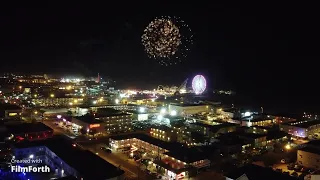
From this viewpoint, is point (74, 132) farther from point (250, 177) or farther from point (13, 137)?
point (250, 177)

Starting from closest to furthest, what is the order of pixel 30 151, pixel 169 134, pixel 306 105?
pixel 30 151 → pixel 169 134 → pixel 306 105

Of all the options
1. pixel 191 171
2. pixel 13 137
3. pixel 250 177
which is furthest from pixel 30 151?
pixel 250 177

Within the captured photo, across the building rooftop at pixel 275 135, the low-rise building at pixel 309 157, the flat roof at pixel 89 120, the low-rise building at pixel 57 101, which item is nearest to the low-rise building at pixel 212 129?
the building rooftop at pixel 275 135

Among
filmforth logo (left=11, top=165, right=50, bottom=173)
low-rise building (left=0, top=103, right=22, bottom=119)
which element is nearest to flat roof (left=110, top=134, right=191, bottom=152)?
filmforth logo (left=11, top=165, right=50, bottom=173)

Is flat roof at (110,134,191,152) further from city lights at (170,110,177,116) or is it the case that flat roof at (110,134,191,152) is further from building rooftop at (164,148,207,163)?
city lights at (170,110,177,116)

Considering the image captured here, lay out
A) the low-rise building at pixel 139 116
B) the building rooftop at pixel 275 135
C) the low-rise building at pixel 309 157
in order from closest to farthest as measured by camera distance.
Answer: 1. the low-rise building at pixel 309 157
2. the building rooftop at pixel 275 135
3. the low-rise building at pixel 139 116

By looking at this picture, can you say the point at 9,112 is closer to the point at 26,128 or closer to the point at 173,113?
the point at 26,128

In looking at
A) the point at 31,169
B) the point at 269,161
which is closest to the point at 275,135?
the point at 269,161

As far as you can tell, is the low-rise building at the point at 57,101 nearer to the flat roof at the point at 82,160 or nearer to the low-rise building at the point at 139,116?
the low-rise building at the point at 139,116
